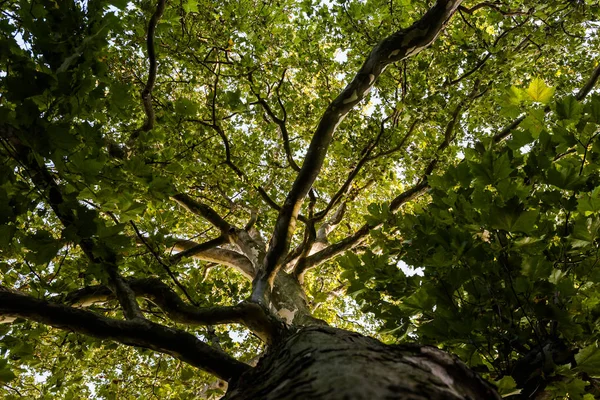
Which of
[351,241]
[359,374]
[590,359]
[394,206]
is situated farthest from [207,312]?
[394,206]

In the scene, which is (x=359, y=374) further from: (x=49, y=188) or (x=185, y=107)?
(x=185, y=107)

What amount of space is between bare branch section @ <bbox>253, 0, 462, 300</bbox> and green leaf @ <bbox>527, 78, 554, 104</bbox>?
2590 millimetres

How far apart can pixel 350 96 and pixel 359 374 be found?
386 centimetres

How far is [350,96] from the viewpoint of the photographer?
446 centimetres

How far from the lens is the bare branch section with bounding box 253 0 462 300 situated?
4391 millimetres

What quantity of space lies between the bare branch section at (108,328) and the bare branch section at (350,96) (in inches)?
76.7

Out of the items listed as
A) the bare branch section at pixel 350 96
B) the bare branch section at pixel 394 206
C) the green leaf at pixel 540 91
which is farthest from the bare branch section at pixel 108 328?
the bare branch section at pixel 394 206

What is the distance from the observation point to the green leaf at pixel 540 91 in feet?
6.50

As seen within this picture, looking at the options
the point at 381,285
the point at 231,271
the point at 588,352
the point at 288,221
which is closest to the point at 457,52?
the point at 288,221

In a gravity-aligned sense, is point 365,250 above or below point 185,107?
below

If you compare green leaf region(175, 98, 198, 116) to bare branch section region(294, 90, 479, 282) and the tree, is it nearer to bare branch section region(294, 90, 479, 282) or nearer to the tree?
the tree

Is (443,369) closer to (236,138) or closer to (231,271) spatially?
(236,138)

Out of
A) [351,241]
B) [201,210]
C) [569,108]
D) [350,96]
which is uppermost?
[201,210]

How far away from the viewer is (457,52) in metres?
6.73
